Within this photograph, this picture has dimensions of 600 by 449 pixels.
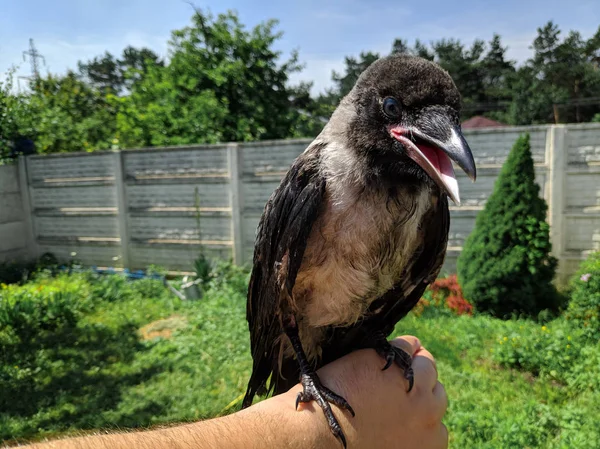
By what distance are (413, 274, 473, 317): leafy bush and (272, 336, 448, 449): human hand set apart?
4.38m

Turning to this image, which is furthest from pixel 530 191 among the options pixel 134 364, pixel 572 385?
pixel 134 364

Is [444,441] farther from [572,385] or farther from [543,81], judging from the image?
[543,81]

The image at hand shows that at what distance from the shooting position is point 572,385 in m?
4.12

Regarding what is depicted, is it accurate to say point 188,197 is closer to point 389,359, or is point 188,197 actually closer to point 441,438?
point 389,359

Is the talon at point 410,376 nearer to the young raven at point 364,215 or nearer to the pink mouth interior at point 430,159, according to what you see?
the young raven at point 364,215

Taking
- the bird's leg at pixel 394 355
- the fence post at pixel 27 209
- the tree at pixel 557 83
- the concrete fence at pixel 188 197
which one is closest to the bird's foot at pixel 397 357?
the bird's leg at pixel 394 355

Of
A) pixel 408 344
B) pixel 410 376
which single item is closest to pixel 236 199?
pixel 408 344

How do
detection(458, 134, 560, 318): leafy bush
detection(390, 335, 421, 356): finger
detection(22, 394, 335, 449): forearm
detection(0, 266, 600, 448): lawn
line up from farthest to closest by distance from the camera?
1. detection(458, 134, 560, 318): leafy bush
2. detection(0, 266, 600, 448): lawn
3. detection(390, 335, 421, 356): finger
4. detection(22, 394, 335, 449): forearm

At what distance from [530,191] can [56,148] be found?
11493 millimetres

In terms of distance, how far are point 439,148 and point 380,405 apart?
1.07 meters

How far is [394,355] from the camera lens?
2154 millimetres

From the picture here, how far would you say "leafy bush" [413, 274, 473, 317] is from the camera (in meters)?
6.34

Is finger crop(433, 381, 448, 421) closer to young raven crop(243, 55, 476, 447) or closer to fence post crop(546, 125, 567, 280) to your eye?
young raven crop(243, 55, 476, 447)

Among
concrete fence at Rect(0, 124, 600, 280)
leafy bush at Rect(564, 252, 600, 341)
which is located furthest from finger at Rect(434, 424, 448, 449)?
concrete fence at Rect(0, 124, 600, 280)
